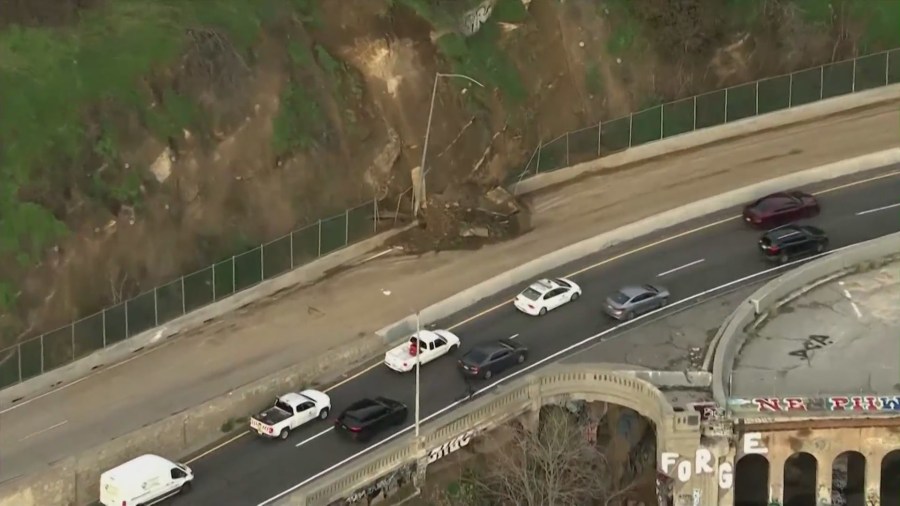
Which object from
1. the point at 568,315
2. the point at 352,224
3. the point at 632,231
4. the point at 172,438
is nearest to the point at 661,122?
the point at 632,231

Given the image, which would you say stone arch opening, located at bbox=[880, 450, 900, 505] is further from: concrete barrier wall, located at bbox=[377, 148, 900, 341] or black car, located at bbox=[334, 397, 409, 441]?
black car, located at bbox=[334, 397, 409, 441]

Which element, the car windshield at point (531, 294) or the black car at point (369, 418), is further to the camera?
the car windshield at point (531, 294)

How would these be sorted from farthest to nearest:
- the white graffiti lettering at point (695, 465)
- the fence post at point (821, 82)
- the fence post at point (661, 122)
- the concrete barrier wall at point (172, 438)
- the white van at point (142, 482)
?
the fence post at point (821, 82), the fence post at point (661, 122), the white graffiti lettering at point (695, 465), the concrete barrier wall at point (172, 438), the white van at point (142, 482)

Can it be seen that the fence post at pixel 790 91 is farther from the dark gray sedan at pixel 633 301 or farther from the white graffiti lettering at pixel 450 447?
the white graffiti lettering at pixel 450 447

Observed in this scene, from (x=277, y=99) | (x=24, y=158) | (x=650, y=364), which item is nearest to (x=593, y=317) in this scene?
(x=650, y=364)

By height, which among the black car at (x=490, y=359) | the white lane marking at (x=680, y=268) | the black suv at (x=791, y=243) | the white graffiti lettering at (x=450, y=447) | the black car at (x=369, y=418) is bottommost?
the white graffiti lettering at (x=450, y=447)

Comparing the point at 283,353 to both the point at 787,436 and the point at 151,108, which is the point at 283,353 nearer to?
the point at 151,108

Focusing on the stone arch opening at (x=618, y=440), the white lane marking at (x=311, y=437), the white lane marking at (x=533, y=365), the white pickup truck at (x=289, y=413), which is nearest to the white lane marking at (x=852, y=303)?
→ the white lane marking at (x=533, y=365)
